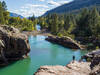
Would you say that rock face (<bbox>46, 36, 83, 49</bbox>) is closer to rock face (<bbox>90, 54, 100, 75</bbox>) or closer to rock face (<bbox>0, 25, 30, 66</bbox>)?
Result: rock face (<bbox>0, 25, 30, 66</bbox>)

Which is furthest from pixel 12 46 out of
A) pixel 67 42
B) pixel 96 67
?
pixel 67 42

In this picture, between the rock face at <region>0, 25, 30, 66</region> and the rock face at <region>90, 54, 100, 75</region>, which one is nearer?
the rock face at <region>90, 54, 100, 75</region>

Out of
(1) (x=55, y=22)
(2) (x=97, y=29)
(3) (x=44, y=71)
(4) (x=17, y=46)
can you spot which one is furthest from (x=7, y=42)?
(1) (x=55, y=22)

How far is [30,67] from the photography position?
34.8 m

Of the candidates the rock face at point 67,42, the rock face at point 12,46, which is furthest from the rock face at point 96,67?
the rock face at point 67,42

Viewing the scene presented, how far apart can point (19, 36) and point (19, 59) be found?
704cm

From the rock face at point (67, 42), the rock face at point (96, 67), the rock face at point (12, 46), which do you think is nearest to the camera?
the rock face at point (96, 67)

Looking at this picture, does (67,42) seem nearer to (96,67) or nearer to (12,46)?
(12,46)

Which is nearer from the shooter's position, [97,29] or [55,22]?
[97,29]

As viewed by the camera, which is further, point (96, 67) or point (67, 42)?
point (67, 42)

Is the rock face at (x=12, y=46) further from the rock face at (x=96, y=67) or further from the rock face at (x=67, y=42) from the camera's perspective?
the rock face at (x=67, y=42)

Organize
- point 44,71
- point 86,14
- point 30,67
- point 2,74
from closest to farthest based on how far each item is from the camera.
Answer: point 44,71 → point 2,74 → point 30,67 → point 86,14

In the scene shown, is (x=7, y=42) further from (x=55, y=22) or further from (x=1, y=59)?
(x=55, y=22)

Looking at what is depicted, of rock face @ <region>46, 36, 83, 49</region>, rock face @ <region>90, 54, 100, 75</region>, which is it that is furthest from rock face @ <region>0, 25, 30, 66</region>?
rock face @ <region>46, 36, 83, 49</region>
